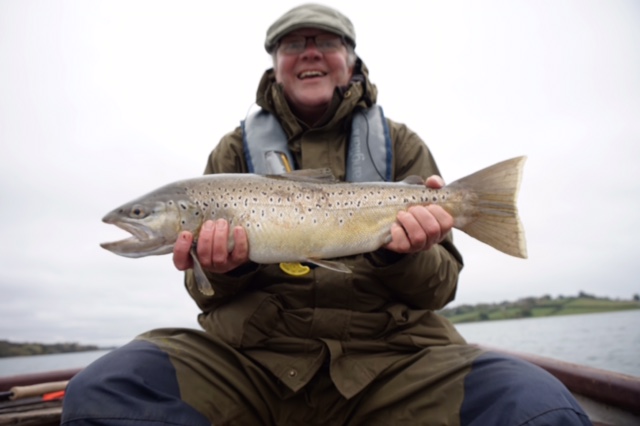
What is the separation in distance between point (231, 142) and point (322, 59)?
4.31 feet

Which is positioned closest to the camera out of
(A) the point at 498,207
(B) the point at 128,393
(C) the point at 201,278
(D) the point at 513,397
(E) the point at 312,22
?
(D) the point at 513,397

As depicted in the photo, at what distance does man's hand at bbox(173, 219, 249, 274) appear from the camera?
11.3 feet

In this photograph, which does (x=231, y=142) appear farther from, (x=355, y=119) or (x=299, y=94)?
(x=355, y=119)

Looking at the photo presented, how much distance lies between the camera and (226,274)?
3.71m

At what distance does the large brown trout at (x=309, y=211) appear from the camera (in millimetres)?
3545

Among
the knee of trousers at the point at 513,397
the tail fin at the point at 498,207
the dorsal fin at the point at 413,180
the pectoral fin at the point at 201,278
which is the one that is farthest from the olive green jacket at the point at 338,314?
the knee of trousers at the point at 513,397

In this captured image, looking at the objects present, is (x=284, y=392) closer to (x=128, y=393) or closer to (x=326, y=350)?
(x=326, y=350)

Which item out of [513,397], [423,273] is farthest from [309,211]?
[513,397]

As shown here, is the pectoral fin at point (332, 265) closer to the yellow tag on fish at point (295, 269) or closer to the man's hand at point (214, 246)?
the yellow tag on fish at point (295, 269)

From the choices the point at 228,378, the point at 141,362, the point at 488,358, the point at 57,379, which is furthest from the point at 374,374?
the point at 57,379

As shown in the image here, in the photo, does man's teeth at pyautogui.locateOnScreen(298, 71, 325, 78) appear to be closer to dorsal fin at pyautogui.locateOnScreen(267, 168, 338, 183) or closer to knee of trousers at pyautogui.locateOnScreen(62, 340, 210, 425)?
dorsal fin at pyautogui.locateOnScreen(267, 168, 338, 183)

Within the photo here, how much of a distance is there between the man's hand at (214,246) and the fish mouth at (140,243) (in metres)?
0.12

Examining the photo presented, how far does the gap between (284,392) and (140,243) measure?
61.8 inches

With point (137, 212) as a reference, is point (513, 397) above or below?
below
